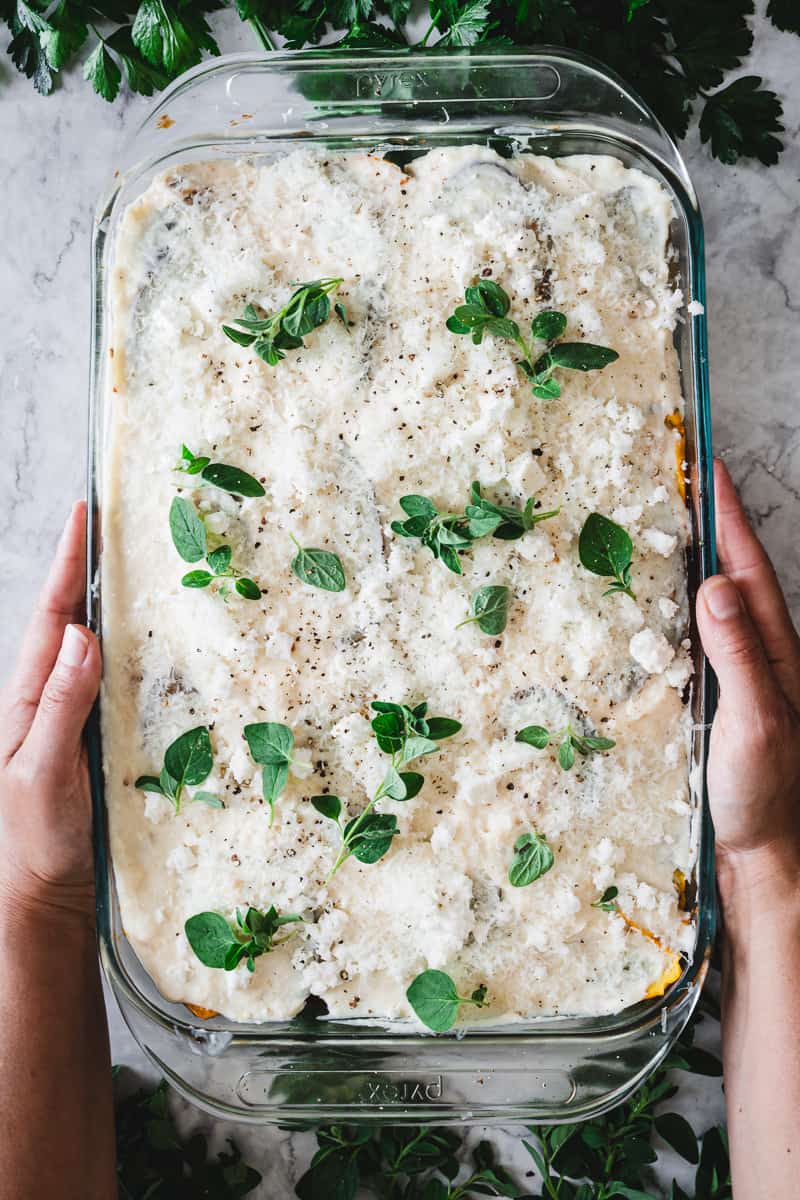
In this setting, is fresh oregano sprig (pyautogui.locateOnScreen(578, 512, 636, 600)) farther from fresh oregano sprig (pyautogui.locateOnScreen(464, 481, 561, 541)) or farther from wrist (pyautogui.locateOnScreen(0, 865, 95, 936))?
wrist (pyautogui.locateOnScreen(0, 865, 95, 936))

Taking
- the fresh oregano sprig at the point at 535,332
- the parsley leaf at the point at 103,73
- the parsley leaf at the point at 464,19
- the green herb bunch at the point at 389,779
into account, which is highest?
the parsley leaf at the point at 464,19

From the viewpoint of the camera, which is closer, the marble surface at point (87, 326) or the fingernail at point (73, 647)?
the fingernail at point (73, 647)

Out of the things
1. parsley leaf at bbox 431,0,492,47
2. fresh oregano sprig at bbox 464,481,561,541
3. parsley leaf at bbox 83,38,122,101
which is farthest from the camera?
parsley leaf at bbox 83,38,122,101

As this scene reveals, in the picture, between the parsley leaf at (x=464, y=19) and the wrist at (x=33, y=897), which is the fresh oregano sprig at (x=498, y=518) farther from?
the wrist at (x=33, y=897)

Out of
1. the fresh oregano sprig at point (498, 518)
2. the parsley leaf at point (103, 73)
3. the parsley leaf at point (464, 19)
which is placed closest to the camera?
the fresh oregano sprig at point (498, 518)

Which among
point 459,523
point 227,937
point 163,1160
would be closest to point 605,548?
point 459,523

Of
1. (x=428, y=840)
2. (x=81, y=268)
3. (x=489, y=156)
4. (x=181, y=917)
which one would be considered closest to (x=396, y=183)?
(x=489, y=156)

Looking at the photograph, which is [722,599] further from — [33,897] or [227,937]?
[33,897]

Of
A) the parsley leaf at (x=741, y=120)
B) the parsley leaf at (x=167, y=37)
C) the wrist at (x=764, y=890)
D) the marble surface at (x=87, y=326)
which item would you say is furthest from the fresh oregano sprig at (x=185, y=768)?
the parsley leaf at (x=741, y=120)

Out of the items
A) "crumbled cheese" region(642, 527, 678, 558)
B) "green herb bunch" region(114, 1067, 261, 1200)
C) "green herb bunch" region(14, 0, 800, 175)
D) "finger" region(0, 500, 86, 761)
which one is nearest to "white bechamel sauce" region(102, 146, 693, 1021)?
"crumbled cheese" region(642, 527, 678, 558)
